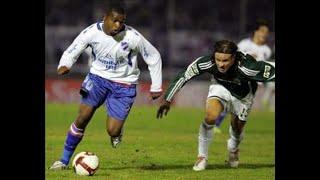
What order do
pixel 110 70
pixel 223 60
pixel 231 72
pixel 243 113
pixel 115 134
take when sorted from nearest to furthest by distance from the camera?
1. pixel 223 60
2. pixel 110 70
3. pixel 115 134
4. pixel 231 72
5. pixel 243 113

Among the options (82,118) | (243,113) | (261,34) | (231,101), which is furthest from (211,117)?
(261,34)

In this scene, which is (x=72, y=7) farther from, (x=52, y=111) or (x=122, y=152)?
(x=122, y=152)

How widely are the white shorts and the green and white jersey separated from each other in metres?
0.09

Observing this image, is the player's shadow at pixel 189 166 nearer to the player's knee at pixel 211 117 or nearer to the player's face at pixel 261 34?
the player's knee at pixel 211 117

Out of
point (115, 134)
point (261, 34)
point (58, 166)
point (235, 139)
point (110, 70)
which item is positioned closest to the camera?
point (58, 166)

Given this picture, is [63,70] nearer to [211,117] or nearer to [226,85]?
[211,117]

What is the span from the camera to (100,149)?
44.8 ft

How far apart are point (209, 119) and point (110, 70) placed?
1.49 metres

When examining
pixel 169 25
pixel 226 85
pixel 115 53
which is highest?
pixel 169 25

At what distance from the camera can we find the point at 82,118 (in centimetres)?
1089
